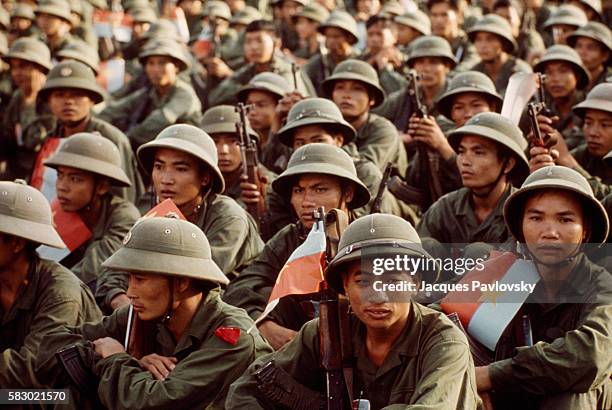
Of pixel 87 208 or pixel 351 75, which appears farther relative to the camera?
pixel 351 75

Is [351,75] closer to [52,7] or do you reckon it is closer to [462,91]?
[462,91]

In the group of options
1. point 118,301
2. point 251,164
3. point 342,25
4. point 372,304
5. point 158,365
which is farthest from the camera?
point 342,25

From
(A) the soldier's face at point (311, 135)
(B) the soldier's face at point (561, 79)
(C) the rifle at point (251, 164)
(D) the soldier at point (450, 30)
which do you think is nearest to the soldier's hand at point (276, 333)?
(C) the rifle at point (251, 164)

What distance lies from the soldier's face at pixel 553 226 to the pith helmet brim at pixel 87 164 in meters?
3.70

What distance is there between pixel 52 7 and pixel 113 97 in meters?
2.22

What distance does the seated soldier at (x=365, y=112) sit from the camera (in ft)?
37.0

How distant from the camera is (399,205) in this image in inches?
398

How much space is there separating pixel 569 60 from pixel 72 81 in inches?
213

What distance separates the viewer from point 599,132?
10.1m

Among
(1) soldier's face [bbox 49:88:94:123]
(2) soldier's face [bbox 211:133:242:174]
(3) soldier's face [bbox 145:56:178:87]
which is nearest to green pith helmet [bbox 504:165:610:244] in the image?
(2) soldier's face [bbox 211:133:242:174]

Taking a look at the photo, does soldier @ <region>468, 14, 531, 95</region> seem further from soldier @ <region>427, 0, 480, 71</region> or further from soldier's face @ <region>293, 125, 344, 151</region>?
soldier's face @ <region>293, 125, 344, 151</region>

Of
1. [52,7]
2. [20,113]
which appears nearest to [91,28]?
[52,7]

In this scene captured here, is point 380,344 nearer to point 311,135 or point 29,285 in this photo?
point 29,285

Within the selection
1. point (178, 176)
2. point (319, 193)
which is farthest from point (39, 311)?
point (319, 193)
